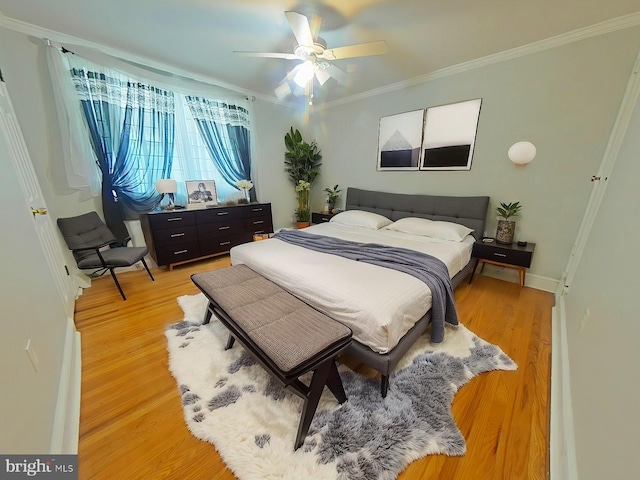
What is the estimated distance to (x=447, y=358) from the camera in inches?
64.1

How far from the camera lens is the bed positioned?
Result: 1.30m

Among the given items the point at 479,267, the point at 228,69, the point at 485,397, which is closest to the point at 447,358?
the point at 485,397

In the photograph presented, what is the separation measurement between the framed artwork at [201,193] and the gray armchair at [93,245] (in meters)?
1.00

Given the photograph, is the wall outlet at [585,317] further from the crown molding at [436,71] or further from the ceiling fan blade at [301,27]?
the ceiling fan blade at [301,27]

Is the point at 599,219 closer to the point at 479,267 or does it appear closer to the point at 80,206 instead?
the point at 479,267

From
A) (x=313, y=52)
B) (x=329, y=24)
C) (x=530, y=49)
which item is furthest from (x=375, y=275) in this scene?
(x=530, y=49)

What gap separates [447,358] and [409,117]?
3006 millimetres

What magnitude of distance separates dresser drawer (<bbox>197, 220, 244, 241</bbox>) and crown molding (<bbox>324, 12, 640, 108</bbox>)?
299 cm

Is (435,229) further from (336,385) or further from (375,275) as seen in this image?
(336,385)

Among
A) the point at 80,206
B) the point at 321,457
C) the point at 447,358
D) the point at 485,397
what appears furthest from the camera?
the point at 80,206

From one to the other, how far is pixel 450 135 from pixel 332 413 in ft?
10.7

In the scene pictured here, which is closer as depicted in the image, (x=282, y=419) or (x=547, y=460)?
(x=547, y=460)

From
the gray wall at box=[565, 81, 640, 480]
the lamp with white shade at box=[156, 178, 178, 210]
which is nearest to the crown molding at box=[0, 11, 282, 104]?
the lamp with white shade at box=[156, 178, 178, 210]

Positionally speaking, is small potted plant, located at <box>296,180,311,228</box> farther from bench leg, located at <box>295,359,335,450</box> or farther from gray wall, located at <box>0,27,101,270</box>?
bench leg, located at <box>295,359,335,450</box>
